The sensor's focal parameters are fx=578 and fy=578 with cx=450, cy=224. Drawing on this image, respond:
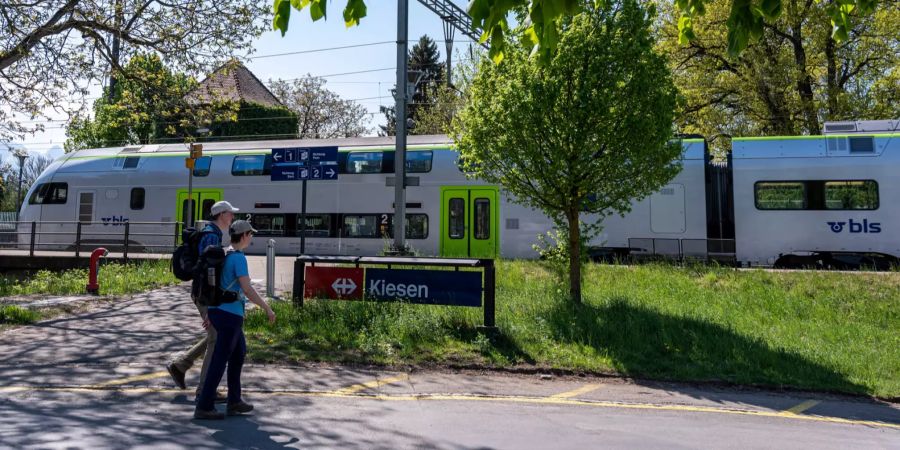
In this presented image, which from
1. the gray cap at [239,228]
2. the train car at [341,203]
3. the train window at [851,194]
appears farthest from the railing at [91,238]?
the train window at [851,194]

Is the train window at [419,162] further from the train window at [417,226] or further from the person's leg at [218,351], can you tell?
the person's leg at [218,351]

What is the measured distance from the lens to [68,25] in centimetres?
1296

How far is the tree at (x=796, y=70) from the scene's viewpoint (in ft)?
70.6

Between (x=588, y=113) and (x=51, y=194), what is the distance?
22.5 meters

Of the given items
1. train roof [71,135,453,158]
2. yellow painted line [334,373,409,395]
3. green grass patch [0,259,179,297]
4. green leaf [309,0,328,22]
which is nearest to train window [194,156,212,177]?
train roof [71,135,453,158]

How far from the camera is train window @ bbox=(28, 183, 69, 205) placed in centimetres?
2281

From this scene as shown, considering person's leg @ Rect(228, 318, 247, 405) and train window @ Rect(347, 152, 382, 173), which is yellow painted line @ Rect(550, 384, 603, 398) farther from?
train window @ Rect(347, 152, 382, 173)

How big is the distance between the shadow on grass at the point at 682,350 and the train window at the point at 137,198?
60.9ft

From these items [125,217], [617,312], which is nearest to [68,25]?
[125,217]

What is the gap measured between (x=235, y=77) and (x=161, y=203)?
18.9 metres

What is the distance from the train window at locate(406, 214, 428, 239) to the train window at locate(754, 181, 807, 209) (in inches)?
392

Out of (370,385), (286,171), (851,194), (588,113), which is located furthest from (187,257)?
(851,194)

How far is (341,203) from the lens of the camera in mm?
20234

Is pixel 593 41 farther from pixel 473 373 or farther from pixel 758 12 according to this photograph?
pixel 473 373
